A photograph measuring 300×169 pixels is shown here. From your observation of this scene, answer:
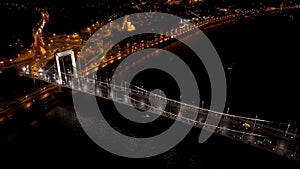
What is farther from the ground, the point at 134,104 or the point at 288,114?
the point at 134,104

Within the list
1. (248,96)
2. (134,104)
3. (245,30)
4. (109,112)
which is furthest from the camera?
(245,30)

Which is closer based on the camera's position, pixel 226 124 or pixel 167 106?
pixel 226 124

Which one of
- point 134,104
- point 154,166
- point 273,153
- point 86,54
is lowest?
point 154,166

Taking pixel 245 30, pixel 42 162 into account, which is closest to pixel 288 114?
pixel 42 162

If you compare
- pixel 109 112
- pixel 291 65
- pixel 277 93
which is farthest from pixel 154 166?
pixel 291 65

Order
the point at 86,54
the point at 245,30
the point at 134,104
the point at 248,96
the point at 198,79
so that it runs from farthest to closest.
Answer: the point at 245,30 → the point at 86,54 → the point at 198,79 → the point at 248,96 → the point at 134,104

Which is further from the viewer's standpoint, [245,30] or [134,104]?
[245,30]

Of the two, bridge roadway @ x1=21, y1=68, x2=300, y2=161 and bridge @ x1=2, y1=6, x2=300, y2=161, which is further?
bridge @ x1=2, y1=6, x2=300, y2=161

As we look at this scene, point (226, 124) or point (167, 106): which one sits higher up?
point (167, 106)

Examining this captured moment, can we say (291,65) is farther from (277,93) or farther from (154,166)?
(154,166)

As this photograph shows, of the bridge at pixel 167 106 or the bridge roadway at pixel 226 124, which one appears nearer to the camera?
the bridge roadway at pixel 226 124
